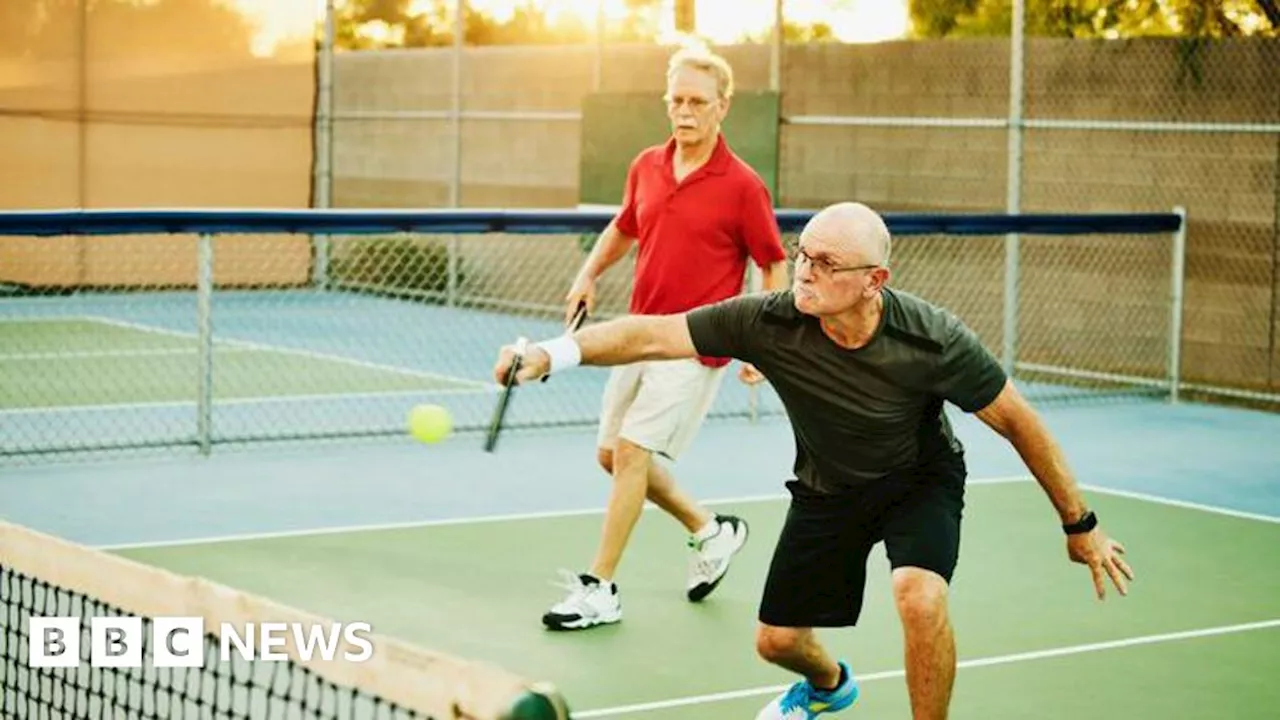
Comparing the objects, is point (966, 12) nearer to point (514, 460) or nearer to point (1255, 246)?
point (1255, 246)

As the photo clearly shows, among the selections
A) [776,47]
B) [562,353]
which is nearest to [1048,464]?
[562,353]

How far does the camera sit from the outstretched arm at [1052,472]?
17.9 feet

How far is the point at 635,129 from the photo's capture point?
19172 millimetres

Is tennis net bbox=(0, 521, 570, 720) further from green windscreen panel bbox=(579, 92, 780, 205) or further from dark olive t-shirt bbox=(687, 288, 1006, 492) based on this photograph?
green windscreen panel bbox=(579, 92, 780, 205)

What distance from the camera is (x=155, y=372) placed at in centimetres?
1561

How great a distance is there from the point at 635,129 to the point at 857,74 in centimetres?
223

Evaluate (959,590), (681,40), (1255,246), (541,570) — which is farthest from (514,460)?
(681,40)

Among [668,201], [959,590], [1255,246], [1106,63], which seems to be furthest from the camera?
[1106,63]

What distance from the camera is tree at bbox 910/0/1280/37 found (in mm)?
15500

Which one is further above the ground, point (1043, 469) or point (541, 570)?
point (1043, 469)

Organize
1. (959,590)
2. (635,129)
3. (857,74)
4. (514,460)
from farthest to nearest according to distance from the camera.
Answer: (635,129) < (857,74) < (514,460) < (959,590)

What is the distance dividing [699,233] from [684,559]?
1.71 meters

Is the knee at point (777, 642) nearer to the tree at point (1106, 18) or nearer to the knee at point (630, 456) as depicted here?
the knee at point (630, 456)

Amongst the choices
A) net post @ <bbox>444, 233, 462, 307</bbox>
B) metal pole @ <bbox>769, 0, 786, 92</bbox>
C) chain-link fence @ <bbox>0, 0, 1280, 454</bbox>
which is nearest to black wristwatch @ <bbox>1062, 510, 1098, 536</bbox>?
chain-link fence @ <bbox>0, 0, 1280, 454</bbox>
